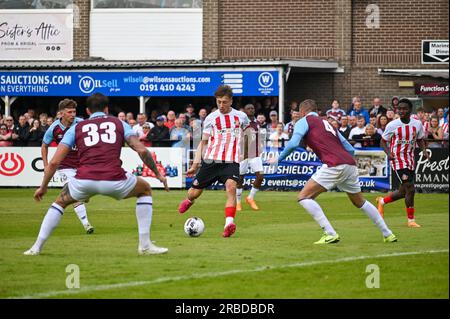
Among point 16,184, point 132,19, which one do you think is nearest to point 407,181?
point 16,184

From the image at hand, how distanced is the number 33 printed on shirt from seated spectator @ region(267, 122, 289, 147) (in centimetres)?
1618

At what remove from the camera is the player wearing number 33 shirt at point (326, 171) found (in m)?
14.2

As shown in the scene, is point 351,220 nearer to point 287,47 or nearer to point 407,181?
point 407,181

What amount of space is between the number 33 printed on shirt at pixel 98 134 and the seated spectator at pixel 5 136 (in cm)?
1831

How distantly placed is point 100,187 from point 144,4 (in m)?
24.2

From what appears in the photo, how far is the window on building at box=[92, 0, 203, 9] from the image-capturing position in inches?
1390

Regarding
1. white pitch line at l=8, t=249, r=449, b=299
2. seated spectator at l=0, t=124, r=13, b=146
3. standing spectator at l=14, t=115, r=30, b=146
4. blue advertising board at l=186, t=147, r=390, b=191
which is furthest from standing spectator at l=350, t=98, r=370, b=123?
white pitch line at l=8, t=249, r=449, b=299

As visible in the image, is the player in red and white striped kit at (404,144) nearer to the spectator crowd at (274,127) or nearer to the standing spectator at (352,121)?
the spectator crowd at (274,127)

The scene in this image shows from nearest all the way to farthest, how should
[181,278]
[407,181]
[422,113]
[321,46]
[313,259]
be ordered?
[181,278] < [313,259] < [407,181] < [422,113] < [321,46]

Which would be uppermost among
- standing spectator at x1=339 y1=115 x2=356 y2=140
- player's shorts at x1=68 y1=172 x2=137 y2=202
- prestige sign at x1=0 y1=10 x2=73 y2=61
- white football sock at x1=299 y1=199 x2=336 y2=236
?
prestige sign at x1=0 y1=10 x2=73 y2=61

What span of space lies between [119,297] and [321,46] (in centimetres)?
2548

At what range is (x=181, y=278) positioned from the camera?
10852 mm

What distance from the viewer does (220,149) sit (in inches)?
640

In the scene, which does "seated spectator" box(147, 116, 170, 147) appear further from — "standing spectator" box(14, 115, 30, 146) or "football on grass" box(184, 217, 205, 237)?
"football on grass" box(184, 217, 205, 237)
